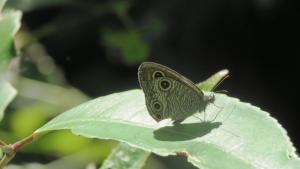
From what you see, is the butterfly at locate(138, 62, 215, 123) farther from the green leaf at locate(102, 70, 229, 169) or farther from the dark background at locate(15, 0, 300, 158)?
the dark background at locate(15, 0, 300, 158)

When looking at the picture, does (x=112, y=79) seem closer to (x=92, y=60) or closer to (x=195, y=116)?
(x=92, y=60)

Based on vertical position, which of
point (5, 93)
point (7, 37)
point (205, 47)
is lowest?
point (205, 47)

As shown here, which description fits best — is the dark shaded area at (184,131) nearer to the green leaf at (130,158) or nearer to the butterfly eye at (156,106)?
the butterfly eye at (156,106)

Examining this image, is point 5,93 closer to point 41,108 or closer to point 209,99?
point 209,99

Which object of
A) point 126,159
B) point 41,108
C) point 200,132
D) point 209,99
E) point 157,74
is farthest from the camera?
point 41,108

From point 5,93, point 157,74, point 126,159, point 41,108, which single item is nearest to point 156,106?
point 157,74

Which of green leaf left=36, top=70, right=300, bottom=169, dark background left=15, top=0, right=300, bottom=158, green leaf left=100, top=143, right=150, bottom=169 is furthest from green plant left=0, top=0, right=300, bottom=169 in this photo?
dark background left=15, top=0, right=300, bottom=158

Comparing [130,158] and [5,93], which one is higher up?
[5,93]

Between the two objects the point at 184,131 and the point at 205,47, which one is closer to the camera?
the point at 184,131
